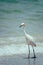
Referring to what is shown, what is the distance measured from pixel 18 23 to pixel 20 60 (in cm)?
684

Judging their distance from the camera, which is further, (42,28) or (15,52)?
(42,28)

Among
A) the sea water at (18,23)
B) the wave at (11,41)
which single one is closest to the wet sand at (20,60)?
the sea water at (18,23)

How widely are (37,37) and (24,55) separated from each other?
10.7ft

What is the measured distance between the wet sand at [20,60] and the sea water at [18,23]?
1.49 feet

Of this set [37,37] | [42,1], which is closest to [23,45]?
[37,37]

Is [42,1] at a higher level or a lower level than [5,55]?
lower

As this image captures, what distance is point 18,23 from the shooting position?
14961mm

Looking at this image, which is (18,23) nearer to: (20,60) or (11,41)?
(11,41)

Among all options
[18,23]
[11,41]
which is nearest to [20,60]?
[11,41]

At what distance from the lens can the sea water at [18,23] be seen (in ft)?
32.7

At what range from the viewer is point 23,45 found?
33.3ft

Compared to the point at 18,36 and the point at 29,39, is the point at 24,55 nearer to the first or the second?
the point at 29,39

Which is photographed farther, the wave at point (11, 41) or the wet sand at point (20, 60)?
the wave at point (11, 41)

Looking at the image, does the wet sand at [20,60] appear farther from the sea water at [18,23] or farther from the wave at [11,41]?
the wave at [11,41]
